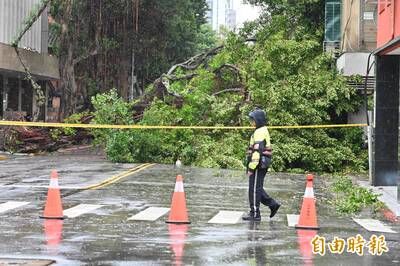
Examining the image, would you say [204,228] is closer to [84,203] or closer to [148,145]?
[84,203]

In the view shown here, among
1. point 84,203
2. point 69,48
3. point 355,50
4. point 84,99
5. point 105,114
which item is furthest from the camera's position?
point 84,99

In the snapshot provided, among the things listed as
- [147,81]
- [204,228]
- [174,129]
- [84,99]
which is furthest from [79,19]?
[204,228]

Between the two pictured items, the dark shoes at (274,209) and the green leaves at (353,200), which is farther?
the green leaves at (353,200)

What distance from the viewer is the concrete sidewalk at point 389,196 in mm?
14856

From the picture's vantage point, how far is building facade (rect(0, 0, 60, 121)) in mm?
34281

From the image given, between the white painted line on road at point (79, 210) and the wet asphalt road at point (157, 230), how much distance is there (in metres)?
0.23

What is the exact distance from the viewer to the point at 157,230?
10844 mm

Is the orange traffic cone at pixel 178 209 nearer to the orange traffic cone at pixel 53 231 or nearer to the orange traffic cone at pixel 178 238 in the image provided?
the orange traffic cone at pixel 178 238

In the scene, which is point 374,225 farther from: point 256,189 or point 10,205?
point 10,205

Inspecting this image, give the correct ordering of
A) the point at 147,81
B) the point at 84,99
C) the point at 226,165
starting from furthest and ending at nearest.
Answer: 1. the point at 147,81
2. the point at 84,99
3. the point at 226,165

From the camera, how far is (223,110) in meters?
25.9

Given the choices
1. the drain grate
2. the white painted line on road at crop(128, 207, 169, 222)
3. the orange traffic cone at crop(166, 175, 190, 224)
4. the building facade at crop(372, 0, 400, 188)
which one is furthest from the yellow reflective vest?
the building facade at crop(372, 0, 400, 188)

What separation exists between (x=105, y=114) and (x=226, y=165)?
6.29 meters

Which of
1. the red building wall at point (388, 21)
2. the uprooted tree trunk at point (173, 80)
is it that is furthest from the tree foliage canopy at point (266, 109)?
the red building wall at point (388, 21)
